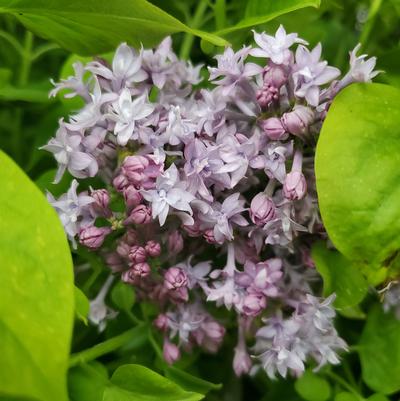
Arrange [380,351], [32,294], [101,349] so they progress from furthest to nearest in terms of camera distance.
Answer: [380,351] < [101,349] < [32,294]

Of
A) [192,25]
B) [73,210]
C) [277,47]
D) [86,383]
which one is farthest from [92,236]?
[192,25]

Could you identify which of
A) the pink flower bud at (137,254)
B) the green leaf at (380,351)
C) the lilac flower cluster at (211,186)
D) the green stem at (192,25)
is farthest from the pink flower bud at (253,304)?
the green stem at (192,25)

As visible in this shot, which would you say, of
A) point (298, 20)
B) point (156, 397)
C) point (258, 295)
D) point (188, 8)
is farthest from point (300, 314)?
point (188, 8)

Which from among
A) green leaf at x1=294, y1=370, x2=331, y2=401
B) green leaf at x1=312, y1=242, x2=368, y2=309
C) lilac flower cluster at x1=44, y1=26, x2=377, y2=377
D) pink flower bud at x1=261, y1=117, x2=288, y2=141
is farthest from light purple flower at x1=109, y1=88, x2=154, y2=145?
green leaf at x1=294, y1=370, x2=331, y2=401

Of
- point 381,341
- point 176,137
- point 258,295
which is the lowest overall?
point 381,341

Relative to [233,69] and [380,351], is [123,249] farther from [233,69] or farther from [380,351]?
[380,351]

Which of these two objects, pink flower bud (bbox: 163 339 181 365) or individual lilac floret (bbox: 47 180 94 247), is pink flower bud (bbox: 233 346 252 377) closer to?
pink flower bud (bbox: 163 339 181 365)

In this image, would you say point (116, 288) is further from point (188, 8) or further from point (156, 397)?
point (188, 8)
